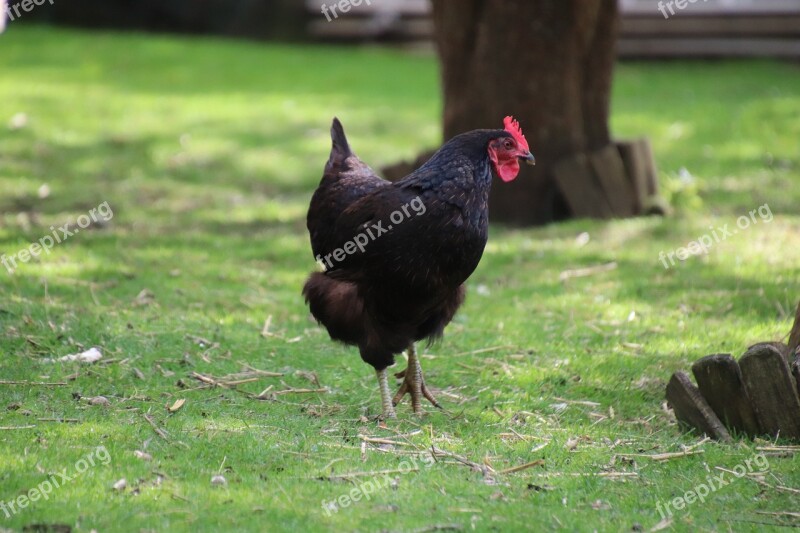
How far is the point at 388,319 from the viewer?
18.3 ft

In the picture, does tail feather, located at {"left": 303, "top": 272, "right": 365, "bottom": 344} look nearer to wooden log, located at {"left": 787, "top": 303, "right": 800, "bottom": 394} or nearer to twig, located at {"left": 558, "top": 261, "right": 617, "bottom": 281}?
wooden log, located at {"left": 787, "top": 303, "right": 800, "bottom": 394}

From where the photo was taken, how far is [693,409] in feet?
17.9

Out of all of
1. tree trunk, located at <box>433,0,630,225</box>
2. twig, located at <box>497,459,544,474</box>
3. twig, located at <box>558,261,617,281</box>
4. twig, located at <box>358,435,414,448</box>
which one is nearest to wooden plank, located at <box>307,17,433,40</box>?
tree trunk, located at <box>433,0,630,225</box>

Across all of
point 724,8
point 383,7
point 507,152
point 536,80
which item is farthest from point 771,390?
point 383,7

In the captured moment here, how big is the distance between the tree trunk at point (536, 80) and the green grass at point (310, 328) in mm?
517

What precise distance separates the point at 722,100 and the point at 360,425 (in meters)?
11.3

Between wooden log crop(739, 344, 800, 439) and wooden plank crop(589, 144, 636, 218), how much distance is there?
470 cm

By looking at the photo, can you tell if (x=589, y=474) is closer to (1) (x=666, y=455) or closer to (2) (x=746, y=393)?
(1) (x=666, y=455)

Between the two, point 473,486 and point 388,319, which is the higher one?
point 388,319

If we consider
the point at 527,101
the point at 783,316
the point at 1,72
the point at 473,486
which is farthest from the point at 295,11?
the point at 473,486

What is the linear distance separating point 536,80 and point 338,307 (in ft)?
15.7

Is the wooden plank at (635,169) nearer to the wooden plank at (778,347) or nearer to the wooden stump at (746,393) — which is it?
the wooden stump at (746,393)

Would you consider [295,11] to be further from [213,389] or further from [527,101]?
[213,389]

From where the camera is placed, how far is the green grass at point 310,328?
4.52m
